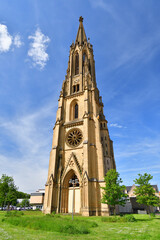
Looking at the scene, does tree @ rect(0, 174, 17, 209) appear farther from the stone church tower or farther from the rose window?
the rose window

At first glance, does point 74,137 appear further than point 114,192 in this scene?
Yes

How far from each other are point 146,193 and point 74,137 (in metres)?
17.8

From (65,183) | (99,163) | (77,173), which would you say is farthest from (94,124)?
(65,183)

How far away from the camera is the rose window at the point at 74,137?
108ft

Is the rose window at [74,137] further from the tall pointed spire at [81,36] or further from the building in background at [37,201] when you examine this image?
the tall pointed spire at [81,36]

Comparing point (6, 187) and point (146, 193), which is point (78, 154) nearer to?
point (146, 193)

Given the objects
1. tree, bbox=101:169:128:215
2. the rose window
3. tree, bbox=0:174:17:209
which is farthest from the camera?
tree, bbox=0:174:17:209

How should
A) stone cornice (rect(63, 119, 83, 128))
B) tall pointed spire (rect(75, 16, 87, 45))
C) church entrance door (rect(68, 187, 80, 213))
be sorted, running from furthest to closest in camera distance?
tall pointed spire (rect(75, 16, 87, 45)) < stone cornice (rect(63, 119, 83, 128)) < church entrance door (rect(68, 187, 80, 213))

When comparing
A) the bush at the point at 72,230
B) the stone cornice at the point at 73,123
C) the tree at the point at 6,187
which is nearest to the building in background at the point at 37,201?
the tree at the point at 6,187

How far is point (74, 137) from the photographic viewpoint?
111ft

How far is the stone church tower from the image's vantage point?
1005 inches

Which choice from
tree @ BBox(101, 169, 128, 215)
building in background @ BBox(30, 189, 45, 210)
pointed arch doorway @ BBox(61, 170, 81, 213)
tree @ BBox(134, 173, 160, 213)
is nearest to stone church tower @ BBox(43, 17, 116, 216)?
pointed arch doorway @ BBox(61, 170, 81, 213)

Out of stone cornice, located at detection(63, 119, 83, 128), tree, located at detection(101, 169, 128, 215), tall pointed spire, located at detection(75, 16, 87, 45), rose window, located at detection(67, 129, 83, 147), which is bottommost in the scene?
tree, located at detection(101, 169, 128, 215)

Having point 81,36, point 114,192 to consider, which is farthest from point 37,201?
point 81,36
